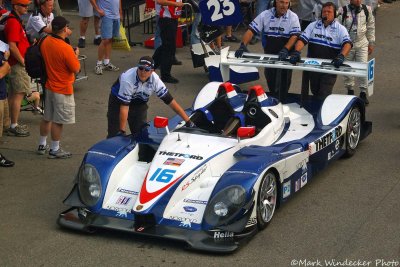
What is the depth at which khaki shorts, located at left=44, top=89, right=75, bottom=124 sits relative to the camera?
10281 millimetres

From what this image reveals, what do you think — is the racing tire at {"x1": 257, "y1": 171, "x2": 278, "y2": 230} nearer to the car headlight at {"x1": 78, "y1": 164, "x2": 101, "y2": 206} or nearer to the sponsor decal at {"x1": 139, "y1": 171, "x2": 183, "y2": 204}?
the sponsor decal at {"x1": 139, "y1": 171, "x2": 183, "y2": 204}

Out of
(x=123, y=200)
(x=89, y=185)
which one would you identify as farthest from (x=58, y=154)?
(x=123, y=200)

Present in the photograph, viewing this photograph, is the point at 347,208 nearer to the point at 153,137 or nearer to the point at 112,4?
the point at 153,137

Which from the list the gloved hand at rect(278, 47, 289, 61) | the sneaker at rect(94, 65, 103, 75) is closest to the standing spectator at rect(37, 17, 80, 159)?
the gloved hand at rect(278, 47, 289, 61)

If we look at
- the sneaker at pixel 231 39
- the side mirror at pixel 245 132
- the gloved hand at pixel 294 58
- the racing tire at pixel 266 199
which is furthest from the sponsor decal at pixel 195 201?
the sneaker at pixel 231 39

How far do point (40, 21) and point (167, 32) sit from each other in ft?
8.87

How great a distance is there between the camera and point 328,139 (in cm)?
976

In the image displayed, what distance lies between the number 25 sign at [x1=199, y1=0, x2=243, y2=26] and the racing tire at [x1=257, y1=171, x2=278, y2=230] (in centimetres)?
607

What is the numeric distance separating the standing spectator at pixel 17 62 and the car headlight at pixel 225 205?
4247 mm

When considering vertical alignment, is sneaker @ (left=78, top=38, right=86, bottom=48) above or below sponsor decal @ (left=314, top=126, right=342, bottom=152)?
below

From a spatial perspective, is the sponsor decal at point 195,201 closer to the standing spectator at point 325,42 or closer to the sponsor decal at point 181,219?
the sponsor decal at point 181,219

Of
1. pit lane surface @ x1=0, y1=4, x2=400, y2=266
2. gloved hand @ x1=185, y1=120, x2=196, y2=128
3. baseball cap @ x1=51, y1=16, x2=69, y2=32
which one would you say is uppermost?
baseball cap @ x1=51, y1=16, x2=69, y2=32

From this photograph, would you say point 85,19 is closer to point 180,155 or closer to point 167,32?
point 167,32

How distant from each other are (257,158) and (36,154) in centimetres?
352
